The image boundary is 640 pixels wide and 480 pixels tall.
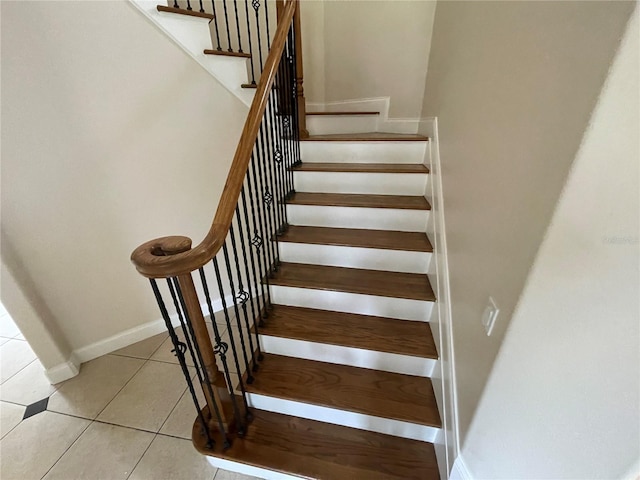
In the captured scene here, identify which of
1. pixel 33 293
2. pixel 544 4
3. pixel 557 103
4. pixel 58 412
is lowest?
pixel 58 412

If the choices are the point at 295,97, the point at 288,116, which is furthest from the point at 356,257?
the point at 295,97

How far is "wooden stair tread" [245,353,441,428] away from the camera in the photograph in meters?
1.30

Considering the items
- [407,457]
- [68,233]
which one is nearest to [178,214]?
[68,233]

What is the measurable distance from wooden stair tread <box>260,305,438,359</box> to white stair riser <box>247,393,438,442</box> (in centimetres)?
30

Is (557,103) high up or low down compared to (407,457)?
up

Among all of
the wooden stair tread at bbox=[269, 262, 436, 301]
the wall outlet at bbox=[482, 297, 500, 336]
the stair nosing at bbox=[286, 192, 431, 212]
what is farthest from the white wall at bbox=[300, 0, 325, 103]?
the wall outlet at bbox=[482, 297, 500, 336]

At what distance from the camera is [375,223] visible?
1861 mm

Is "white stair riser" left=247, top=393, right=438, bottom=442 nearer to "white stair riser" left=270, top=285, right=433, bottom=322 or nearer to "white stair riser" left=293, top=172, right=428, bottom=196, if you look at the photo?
"white stair riser" left=270, top=285, right=433, bottom=322

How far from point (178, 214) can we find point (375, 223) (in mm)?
1410

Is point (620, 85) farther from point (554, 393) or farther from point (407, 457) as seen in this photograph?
point (407, 457)

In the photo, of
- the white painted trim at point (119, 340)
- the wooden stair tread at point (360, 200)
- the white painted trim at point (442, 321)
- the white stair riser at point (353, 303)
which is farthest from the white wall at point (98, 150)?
the white painted trim at point (442, 321)

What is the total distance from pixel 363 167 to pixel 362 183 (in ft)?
0.45

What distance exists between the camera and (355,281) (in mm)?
1655

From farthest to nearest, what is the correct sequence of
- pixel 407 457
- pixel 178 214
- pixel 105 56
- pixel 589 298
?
pixel 178 214 < pixel 105 56 < pixel 407 457 < pixel 589 298
